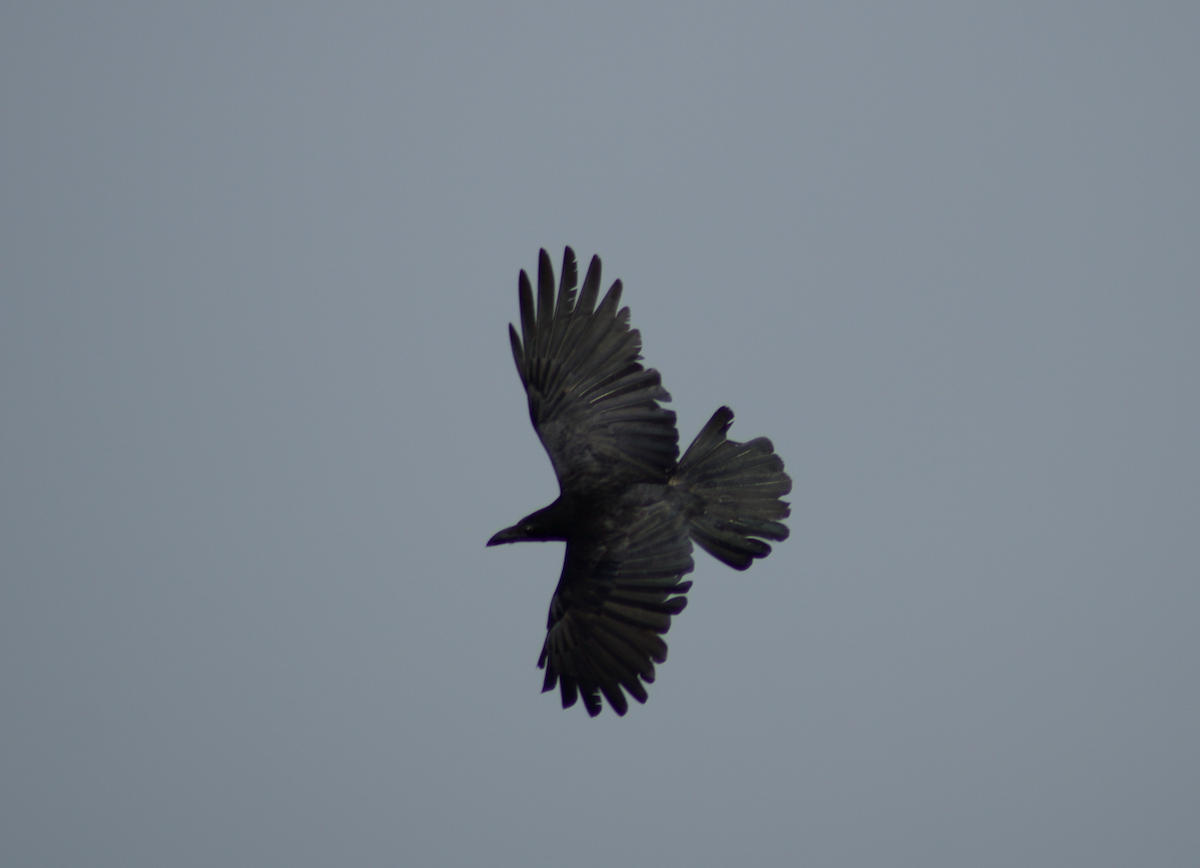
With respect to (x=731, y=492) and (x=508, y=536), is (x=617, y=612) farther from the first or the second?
(x=731, y=492)

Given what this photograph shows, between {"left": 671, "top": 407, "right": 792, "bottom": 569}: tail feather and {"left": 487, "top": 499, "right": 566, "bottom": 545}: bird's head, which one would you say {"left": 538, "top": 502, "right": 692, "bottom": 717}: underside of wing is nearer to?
{"left": 487, "top": 499, "right": 566, "bottom": 545}: bird's head

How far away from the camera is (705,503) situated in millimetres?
9242

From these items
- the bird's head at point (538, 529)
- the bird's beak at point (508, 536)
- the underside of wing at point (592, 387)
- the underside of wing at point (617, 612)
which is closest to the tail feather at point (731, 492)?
the underside of wing at point (592, 387)

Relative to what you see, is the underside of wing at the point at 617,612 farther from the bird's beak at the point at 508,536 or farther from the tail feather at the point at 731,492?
the bird's beak at the point at 508,536

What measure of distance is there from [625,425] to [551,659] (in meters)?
1.88

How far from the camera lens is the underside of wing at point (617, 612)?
27.7 feet

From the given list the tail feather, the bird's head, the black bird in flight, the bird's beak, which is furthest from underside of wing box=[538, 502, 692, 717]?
the bird's beak

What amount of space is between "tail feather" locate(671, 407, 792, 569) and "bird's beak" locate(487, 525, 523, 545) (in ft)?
4.23

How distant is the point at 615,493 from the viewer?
900 cm

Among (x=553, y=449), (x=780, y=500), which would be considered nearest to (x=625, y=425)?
(x=553, y=449)

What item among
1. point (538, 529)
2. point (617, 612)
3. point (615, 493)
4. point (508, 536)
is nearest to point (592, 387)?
point (615, 493)

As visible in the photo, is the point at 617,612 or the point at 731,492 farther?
the point at 731,492

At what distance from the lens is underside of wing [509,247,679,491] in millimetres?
9078

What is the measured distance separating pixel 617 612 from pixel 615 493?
970 mm
